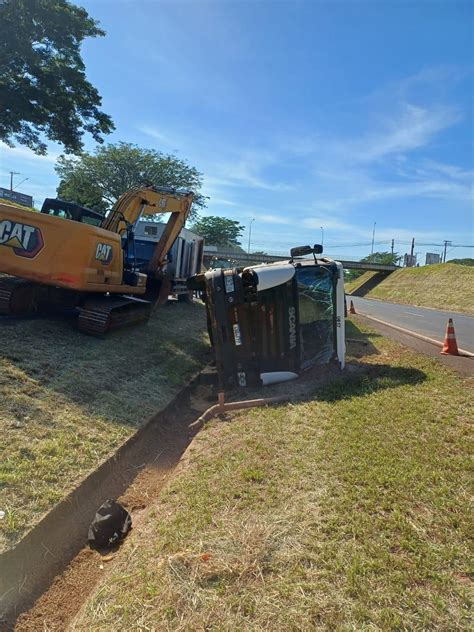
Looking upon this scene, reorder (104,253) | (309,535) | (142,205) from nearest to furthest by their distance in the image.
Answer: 1. (309,535)
2. (104,253)
3. (142,205)

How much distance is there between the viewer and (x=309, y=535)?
2.81 metres

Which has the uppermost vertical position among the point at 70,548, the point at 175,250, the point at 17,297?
the point at 175,250

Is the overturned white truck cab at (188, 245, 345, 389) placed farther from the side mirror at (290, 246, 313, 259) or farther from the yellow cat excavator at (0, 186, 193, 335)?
the yellow cat excavator at (0, 186, 193, 335)

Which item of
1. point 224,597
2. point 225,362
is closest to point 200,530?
point 224,597

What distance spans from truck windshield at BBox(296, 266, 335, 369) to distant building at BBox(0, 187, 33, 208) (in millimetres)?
48951

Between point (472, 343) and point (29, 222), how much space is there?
9.98 meters

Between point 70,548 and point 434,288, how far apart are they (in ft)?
133

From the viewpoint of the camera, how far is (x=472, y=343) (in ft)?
35.7

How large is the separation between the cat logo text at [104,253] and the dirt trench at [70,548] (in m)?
4.03

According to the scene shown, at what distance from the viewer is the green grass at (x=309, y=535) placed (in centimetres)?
226

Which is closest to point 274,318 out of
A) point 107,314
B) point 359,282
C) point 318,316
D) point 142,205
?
point 318,316

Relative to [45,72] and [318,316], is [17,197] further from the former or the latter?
[318,316]

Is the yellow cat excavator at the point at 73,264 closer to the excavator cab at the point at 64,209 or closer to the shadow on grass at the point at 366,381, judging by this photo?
the excavator cab at the point at 64,209

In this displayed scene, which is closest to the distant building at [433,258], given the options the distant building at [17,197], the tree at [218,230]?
the tree at [218,230]
